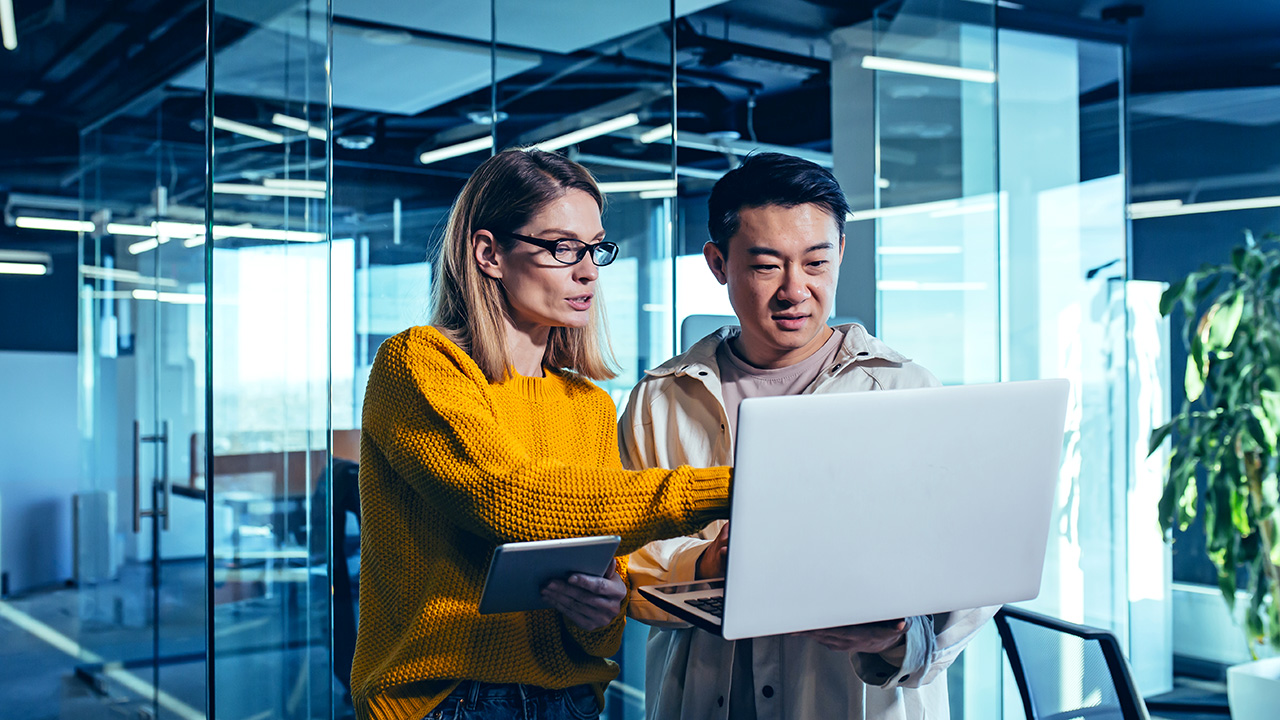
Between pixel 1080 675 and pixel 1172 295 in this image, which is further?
pixel 1172 295

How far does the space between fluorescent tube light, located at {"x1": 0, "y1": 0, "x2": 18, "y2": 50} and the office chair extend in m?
2.66

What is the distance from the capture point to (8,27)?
223cm

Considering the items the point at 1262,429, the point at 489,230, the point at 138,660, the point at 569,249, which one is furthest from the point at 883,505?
the point at 1262,429

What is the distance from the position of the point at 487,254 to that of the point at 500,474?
16.1 inches

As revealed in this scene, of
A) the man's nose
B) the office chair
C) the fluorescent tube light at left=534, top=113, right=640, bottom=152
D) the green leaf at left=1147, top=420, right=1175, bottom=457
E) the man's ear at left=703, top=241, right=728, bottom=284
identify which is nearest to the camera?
the man's nose

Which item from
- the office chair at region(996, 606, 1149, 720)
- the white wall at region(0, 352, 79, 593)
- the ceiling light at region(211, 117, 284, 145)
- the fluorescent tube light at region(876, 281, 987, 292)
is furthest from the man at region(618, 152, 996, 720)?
the fluorescent tube light at region(876, 281, 987, 292)

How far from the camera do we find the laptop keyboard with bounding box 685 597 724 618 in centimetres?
104

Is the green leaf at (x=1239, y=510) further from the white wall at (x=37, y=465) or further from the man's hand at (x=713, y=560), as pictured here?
the white wall at (x=37, y=465)

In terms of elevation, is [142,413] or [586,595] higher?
[142,413]

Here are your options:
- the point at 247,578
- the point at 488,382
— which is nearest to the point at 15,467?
the point at 247,578

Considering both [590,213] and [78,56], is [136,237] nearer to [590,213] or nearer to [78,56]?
[78,56]

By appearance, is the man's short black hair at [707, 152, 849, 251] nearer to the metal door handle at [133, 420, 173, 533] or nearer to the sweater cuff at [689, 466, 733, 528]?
the sweater cuff at [689, 466, 733, 528]

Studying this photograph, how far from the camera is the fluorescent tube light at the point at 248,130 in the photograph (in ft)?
7.79

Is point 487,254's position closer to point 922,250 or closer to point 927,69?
point 922,250
